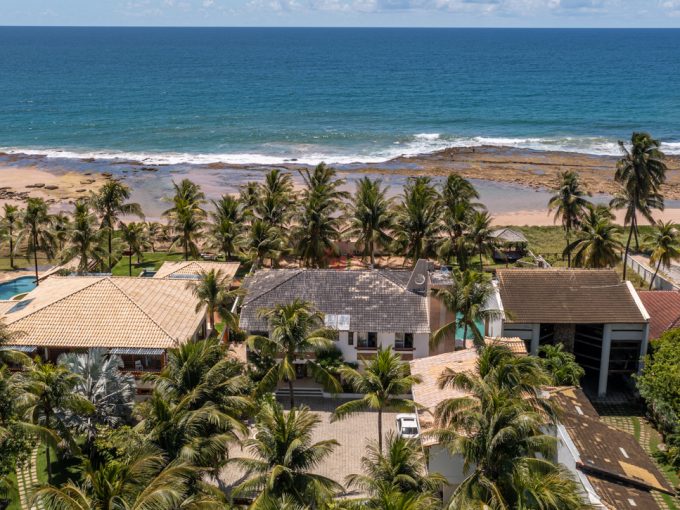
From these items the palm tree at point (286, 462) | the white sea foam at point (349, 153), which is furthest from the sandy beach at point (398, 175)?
the palm tree at point (286, 462)

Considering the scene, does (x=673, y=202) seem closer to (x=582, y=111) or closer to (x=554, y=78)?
(x=582, y=111)

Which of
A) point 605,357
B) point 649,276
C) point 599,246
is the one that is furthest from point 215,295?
point 649,276

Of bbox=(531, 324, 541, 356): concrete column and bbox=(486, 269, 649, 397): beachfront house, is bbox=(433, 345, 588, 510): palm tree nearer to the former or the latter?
bbox=(486, 269, 649, 397): beachfront house

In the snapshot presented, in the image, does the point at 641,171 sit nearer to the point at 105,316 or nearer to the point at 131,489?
the point at 105,316

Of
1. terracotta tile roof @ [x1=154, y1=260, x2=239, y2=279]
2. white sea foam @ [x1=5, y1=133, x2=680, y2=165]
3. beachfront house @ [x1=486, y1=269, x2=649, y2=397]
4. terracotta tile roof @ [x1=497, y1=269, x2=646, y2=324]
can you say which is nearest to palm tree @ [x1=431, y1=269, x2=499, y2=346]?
beachfront house @ [x1=486, y1=269, x2=649, y2=397]

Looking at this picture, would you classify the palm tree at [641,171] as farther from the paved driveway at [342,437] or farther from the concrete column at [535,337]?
the paved driveway at [342,437]

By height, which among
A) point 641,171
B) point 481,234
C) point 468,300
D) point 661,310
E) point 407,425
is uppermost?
point 641,171

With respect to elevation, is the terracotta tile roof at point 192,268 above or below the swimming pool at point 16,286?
above
